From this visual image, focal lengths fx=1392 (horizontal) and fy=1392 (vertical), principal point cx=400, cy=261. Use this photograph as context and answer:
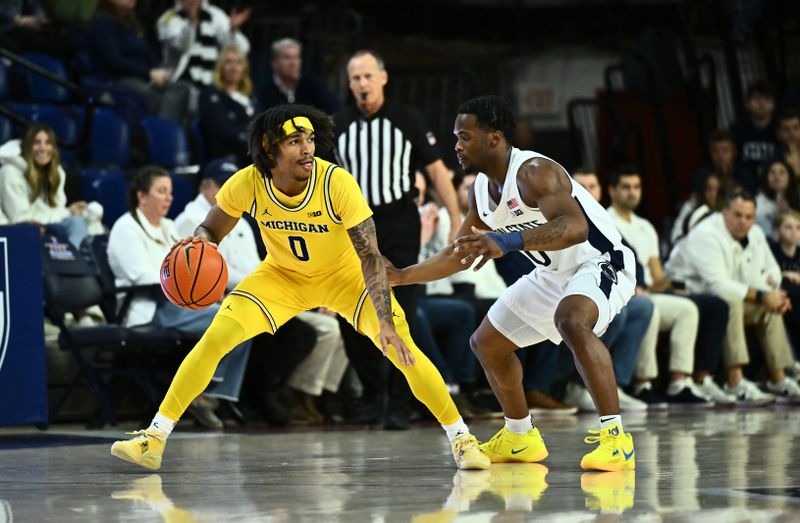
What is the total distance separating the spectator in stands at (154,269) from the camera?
8.79 meters

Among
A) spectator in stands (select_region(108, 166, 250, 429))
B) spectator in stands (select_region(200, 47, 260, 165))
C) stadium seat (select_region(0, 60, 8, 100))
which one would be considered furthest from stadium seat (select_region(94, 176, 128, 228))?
stadium seat (select_region(0, 60, 8, 100))

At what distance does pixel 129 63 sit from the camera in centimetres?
1192

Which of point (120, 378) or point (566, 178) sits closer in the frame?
point (566, 178)

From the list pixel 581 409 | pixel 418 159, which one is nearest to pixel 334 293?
pixel 418 159

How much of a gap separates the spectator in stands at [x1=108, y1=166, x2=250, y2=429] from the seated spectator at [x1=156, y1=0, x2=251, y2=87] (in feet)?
10.8

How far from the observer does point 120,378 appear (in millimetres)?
9336

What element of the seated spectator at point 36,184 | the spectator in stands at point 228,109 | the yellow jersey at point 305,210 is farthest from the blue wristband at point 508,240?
the spectator in stands at point 228,109

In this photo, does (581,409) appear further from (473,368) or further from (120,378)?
(120,378)

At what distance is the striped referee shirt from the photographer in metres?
8.45

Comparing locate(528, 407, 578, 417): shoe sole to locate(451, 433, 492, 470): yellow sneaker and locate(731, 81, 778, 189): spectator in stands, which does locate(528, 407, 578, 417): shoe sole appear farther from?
locate(731, 81, 778, 189): spectator in stands

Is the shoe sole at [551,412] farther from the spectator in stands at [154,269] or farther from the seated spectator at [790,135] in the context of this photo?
the seated spectator at [790,135]

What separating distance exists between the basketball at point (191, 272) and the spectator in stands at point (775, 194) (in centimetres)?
752

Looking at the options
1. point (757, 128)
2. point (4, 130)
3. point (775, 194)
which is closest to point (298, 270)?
point (4, 130)

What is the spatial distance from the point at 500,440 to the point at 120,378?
3745 mm
